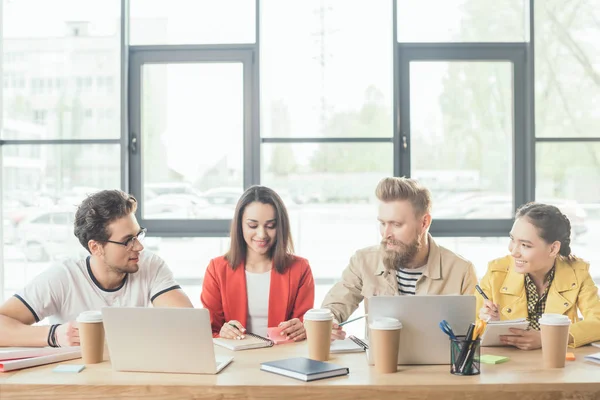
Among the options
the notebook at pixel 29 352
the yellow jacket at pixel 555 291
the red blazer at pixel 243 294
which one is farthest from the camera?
the red blazer at pixel 243 294

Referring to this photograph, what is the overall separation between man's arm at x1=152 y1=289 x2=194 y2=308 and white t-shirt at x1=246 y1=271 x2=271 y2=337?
1.11 feet

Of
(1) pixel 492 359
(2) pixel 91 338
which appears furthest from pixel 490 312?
(2) pixel 91 338

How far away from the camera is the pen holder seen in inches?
70.6

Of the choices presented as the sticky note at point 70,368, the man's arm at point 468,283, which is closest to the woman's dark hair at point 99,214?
the sticky note at point 70,368

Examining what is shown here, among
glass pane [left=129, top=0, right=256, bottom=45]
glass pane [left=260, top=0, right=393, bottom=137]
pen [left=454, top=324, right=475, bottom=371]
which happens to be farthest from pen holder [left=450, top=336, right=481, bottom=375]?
glass pane [left=129, top=0, right=256, bottom=45]

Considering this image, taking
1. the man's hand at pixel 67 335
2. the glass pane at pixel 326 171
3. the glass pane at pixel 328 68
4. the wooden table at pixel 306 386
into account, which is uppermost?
the glass pane at pixel 328 68

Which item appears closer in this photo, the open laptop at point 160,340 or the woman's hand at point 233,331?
the open laptop at point 160,340

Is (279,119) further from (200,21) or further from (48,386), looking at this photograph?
(48,386)

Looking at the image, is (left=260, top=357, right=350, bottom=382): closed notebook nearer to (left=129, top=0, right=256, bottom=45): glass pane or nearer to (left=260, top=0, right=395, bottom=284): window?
(left=260, top=0, right=395, bottom=284): window

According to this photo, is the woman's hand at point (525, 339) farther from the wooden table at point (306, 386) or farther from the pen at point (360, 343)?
the pen at point (360, 343)

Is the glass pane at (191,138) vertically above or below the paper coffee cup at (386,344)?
above

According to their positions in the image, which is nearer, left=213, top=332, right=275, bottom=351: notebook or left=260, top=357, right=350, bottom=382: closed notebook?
left=260, top=357, right=350, bottom=382: closed notebook

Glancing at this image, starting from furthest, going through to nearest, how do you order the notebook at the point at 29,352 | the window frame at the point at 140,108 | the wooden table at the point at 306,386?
the window frame at the point at 140,108 < the notebook at the point at 29,352 < the wooden table at the point at 306,386

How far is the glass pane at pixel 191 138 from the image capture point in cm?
423
